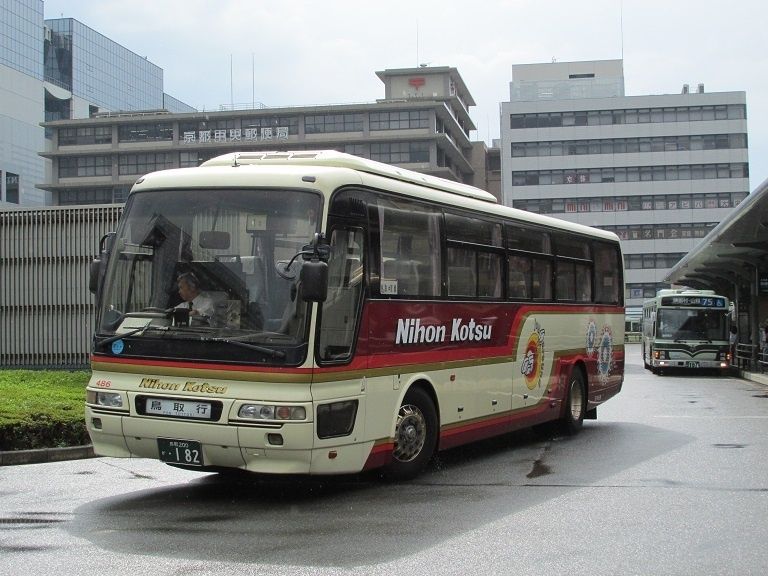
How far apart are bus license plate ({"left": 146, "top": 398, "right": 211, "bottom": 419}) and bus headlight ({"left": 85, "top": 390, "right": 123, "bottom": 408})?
32cm

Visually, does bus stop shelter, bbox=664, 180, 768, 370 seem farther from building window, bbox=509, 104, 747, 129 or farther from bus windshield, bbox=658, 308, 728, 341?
building window, bbox=509, 104, 747, 129

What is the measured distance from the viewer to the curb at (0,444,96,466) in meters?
11.4

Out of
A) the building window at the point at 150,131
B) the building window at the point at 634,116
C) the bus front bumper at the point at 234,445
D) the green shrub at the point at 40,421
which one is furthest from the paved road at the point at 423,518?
the building window at the point at 150,131

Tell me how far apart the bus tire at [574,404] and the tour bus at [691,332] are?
20.5m

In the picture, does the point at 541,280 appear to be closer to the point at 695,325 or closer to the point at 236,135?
the point at 695,325

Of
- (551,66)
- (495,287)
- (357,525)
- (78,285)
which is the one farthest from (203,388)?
(551,66)

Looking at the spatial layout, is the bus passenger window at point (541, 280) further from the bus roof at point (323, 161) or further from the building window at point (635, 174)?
the building window at point (635, 174)

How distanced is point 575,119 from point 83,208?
84.9 m

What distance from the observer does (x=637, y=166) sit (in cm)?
10400

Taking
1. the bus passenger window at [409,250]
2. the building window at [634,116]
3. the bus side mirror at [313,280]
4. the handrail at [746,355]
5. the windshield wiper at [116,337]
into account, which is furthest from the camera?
the building window at [634,116]

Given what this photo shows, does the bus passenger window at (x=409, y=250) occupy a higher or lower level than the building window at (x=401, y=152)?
lower

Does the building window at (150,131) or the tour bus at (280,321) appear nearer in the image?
the tour bus at (280,321)

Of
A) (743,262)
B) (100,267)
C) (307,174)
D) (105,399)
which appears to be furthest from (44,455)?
(743,262)

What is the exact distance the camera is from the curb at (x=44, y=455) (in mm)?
11367
